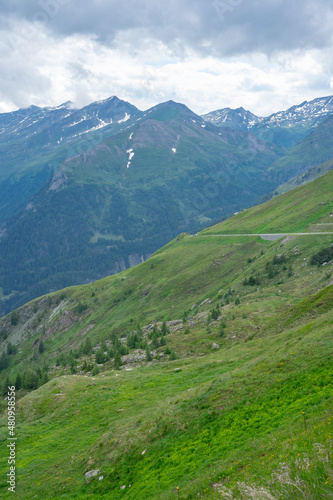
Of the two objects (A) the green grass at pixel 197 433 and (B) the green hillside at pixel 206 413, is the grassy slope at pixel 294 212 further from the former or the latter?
(A) the green grass at pixel 197 433

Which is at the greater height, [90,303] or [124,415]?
[124,415]

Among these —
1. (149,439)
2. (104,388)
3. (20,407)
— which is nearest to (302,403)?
(149,439)

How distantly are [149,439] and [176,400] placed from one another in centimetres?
531

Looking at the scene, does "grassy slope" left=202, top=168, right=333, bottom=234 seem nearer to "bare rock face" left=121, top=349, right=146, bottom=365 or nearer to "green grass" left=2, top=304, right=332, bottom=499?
"bare rock face" left=121, top=349, right=146, bottom=365

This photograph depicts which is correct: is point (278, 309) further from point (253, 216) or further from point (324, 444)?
point (253, 216)

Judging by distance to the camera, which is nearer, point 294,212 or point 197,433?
point 197,433

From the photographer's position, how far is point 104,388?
47.2 metres

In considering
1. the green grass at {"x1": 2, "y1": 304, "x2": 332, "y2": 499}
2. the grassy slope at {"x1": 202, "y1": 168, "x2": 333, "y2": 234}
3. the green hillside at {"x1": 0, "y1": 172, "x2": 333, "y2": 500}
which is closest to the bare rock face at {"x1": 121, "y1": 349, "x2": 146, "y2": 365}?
the green hillside at {"x1": 0, "y1": 172, "x2": 333, "y2": 500}

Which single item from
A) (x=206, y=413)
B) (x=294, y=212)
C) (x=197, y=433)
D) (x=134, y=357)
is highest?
(x=294, y=212)

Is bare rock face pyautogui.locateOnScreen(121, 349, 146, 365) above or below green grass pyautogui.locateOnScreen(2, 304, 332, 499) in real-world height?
below

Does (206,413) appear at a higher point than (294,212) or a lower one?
lower

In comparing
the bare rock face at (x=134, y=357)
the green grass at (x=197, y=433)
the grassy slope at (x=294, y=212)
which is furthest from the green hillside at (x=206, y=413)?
the grassy slope at (x=294, y=212)

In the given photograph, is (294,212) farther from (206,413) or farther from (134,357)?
(206,413)

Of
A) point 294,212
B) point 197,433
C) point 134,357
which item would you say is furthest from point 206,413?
point 294,212
